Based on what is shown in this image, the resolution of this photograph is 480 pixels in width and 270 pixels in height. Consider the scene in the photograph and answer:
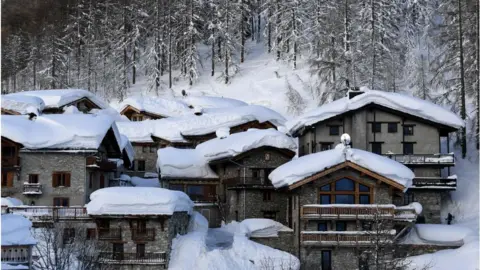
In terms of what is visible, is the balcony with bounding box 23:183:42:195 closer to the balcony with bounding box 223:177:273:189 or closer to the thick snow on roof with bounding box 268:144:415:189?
the balcony with bounding box 223:177:273:189

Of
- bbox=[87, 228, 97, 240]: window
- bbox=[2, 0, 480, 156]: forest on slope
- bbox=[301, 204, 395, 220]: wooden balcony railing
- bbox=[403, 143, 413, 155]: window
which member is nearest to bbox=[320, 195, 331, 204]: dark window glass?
bbox=[301, 204, 395, 220]: wooden balcony railing

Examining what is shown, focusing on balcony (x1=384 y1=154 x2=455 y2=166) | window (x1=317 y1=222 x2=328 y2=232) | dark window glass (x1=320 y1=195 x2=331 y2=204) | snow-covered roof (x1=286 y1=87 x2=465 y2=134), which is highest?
snow-covered roof (x1=286 y1=87 x2=465 y2=134)

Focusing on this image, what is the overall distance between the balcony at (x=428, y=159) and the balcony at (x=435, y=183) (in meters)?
1.01

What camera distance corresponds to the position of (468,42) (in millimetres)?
53469

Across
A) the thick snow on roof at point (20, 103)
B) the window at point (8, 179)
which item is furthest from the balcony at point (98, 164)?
the thick snow on roof at point (20, 103)

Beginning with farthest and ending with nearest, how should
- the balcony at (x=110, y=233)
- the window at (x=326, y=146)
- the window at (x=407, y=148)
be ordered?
the window at (x=326, y=146) < the window at (x=407, y=148) < the balcony at (x=110, y=233)

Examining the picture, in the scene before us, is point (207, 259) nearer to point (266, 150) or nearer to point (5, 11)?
point (266, 150)

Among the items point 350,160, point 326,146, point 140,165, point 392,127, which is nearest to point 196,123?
point 140,165

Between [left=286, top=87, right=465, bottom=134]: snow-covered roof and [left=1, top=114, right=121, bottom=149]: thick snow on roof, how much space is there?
1300 cm

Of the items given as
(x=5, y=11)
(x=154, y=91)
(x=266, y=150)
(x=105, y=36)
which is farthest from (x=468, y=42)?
(x=5, y=11)

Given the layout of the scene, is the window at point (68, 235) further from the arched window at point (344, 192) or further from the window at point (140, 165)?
the window at point (140, 165)

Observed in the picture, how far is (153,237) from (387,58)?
3312cm

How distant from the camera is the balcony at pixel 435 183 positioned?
43.1 meters

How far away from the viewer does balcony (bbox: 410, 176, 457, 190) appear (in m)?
43.1
